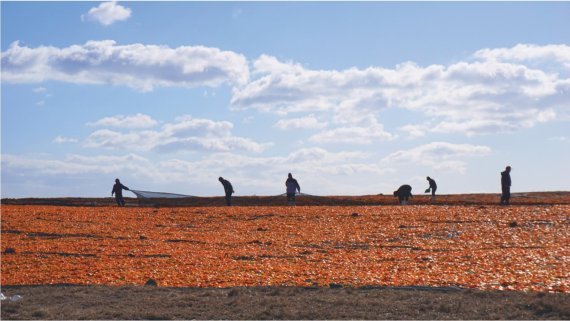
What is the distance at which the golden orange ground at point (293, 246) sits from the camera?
20.0 metres

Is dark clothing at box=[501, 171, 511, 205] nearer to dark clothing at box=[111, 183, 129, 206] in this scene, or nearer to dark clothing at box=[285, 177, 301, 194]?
dark clothing at box=[285, 177, 301, 194]

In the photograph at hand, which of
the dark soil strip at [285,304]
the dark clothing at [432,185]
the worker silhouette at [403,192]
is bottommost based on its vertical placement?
the dark soil strip at [285,304]

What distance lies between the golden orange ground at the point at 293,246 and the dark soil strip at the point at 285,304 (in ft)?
4.59

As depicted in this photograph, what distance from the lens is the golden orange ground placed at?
65.6 ft

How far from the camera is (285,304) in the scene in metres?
15.9

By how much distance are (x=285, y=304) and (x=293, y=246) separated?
40.1ft

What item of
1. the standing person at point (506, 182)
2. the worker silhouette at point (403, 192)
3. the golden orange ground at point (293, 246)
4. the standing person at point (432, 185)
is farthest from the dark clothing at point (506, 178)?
the standing person at point (432, 185)

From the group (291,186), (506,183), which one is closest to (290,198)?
(291,186)

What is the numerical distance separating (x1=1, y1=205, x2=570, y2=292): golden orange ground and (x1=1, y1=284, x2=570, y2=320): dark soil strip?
1398 mm

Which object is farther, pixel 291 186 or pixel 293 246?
pixel 291 186

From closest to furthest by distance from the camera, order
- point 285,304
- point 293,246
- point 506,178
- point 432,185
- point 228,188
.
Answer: point 285,304
point 293,246
point 506,178
point 228,188
point 432,185

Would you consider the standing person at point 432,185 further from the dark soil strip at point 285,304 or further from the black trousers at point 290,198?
the dark soil strip at point 285,304

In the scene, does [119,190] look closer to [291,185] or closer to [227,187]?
[227,187]

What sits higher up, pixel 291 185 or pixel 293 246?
pixel 291 185
